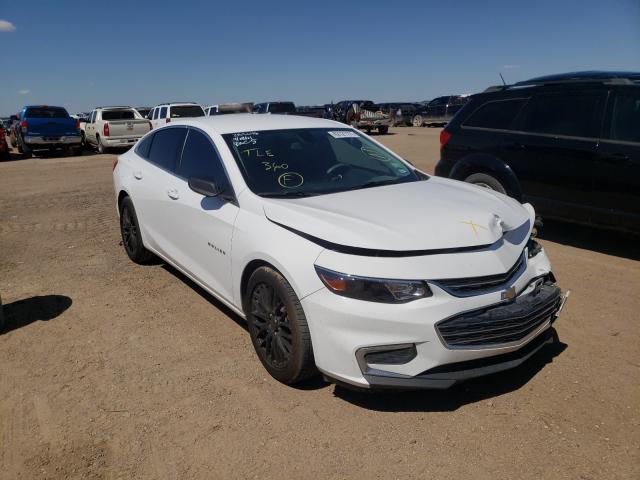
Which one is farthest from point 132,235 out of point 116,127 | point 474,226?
point 116,127

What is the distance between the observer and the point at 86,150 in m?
23.1

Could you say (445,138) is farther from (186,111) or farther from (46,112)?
(46,112)

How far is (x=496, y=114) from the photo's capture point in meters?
6.63

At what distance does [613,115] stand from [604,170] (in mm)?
617

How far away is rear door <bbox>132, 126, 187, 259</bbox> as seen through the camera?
14.8ft

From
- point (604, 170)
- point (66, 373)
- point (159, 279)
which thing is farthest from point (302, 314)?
point (604, 170)

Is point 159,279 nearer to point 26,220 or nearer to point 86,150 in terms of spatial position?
point 26,220

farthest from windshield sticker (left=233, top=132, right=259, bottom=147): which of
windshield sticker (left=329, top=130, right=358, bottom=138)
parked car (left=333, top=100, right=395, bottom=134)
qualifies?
parked car (left=333, top=100, right=395, bottom=134)

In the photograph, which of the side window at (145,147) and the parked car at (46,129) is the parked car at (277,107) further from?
the side window at (145,147)

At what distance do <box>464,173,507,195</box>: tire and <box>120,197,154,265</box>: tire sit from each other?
4011mm

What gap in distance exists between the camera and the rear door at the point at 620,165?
5.29 m

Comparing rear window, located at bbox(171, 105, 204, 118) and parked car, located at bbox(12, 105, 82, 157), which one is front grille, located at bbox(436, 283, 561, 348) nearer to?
rear window, located at bbox(171, 105, 204, 118)

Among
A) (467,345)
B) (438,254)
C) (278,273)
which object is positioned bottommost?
(467,345)

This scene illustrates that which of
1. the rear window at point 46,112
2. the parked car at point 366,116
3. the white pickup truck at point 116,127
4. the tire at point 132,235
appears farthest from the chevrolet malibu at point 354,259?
the parked car at point 366,116
